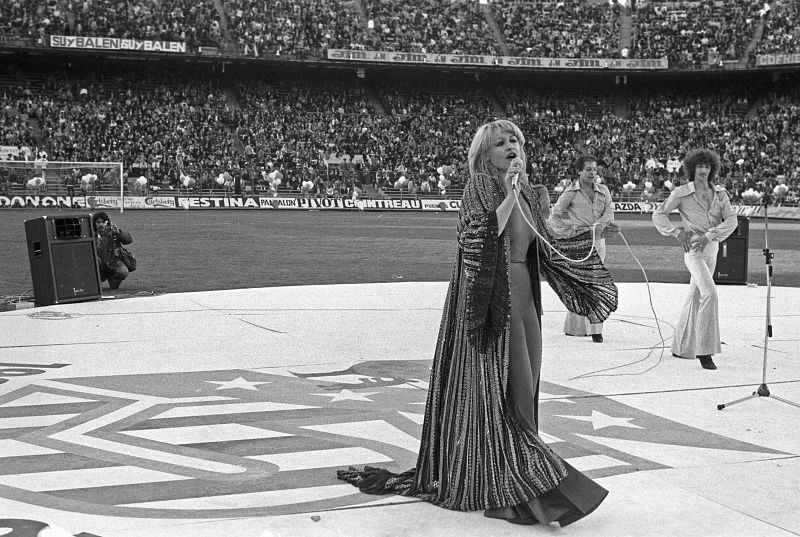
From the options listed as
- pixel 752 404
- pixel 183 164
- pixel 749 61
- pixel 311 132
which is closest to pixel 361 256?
pixel 752 404

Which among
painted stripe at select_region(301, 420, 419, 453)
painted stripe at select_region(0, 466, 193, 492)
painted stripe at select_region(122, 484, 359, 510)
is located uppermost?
painted stripe at select_region(0, 466, 193, 492)

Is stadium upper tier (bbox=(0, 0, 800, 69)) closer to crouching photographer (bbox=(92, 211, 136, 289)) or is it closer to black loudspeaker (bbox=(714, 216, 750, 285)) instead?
crouching photographer (bbox=(92, 211, 136, 289))

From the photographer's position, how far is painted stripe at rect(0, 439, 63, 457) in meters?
5.40

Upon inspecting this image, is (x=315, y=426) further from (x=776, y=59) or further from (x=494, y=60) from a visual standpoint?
(x=776, y=59)

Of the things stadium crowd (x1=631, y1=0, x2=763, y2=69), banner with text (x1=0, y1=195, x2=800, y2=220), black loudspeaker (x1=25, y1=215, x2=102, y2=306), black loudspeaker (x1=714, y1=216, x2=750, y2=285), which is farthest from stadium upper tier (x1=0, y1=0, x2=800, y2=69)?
black loudspeaker (x1=714, y1=216, x2=750, y2=285)

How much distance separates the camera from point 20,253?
20.4 m

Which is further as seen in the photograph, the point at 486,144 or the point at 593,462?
the point at 593,462

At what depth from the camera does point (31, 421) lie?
20.2 feet

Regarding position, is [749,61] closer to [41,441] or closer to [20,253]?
[20,253]

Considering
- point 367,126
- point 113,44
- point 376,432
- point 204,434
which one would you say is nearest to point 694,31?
point 367,126

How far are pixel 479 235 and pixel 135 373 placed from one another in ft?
14.0

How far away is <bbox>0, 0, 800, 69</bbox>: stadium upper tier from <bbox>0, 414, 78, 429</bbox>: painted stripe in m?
47.8

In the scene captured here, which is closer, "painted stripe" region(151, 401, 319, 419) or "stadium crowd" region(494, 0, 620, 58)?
"painted stripe" region(151, 401, 319, 419)

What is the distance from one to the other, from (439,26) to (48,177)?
1123 inches
